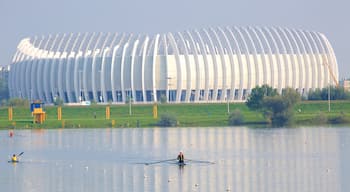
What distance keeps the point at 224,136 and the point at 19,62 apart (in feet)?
180

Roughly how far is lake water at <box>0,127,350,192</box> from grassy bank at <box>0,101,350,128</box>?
639 cm

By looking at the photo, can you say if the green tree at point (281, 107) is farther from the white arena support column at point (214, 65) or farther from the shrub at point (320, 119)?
the white arena support column at point (214, 65)

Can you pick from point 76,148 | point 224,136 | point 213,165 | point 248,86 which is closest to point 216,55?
point 248,86

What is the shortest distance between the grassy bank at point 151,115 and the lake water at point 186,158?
6.39m

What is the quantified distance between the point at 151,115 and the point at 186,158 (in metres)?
39.2

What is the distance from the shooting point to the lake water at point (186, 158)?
4166cm

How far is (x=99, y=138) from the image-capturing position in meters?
69.1

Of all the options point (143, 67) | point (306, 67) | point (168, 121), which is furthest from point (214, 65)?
point (168, 121)

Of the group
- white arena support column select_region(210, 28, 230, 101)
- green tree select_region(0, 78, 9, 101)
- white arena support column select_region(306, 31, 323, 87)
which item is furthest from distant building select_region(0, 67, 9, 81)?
white arena support column select_region(306, 31, 323, 87)

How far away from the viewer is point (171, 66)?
110m

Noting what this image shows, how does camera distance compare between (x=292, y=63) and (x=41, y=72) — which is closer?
(x=292, y=63)

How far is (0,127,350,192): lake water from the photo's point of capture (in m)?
41.7

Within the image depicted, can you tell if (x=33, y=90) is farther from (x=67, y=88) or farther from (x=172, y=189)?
(x=172, y=189)

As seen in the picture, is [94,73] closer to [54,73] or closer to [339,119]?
[54,73]
